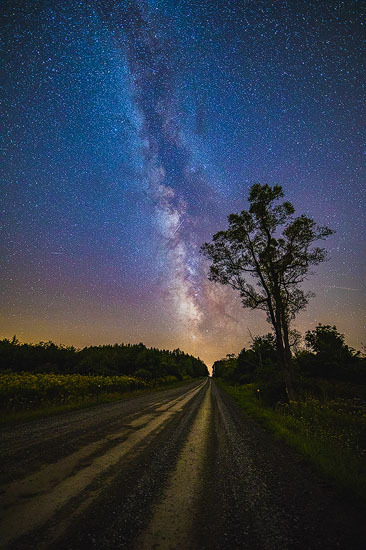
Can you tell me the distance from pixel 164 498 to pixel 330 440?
5.58 m

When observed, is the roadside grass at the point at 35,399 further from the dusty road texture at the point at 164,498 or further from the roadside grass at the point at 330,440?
the roadside grass at the point at 330,440

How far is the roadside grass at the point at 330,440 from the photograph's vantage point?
4043 millimetres

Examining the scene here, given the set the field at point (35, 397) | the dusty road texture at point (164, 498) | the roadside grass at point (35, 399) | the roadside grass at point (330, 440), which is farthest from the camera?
the field at point (35, 397)

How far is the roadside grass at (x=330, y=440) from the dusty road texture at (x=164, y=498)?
0.32 metres

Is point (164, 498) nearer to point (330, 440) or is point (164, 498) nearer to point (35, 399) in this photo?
point (330, 440)

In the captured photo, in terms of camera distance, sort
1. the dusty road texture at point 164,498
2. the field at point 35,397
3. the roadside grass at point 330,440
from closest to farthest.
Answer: the dusty road texture at point 164,498
the roadside grass at point 330,440
the field at point 35,397

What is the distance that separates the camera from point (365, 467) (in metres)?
4.38

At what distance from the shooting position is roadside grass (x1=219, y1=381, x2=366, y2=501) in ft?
13.3

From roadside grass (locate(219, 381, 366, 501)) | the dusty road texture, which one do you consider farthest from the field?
roadside grass (locate(219, 381, 366, 501))

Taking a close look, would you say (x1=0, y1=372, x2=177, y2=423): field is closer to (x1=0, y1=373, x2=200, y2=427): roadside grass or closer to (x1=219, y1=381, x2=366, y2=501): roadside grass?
(x1=0, y1=373, x2=200, y2=427): roadside grass

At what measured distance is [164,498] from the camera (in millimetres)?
3434

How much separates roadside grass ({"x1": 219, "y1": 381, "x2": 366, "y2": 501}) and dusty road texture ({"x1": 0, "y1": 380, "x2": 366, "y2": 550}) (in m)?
0.32

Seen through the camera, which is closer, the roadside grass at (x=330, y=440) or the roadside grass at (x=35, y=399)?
the roadside grass at (x=330, y=440)

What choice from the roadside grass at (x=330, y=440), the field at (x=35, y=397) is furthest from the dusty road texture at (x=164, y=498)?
the field at (x=35, y=397)
